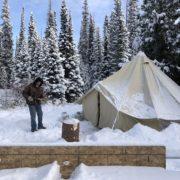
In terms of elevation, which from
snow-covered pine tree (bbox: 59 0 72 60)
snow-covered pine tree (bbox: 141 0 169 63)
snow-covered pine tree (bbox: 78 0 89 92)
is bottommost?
snow-covered pine tree (bbox: 141 0 169 63)

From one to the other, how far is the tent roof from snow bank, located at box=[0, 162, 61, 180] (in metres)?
6.36

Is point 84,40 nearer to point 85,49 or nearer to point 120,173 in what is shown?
point 85,49

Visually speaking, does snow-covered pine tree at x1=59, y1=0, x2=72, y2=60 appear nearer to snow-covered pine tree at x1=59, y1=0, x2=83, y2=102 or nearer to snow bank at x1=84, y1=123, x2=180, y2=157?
snow-covered pine tree at x1=59, y1=0, x2=83, y2=102

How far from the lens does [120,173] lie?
315 inches

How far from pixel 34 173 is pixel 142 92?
775 centimetres

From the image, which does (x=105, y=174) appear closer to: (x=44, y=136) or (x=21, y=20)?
(x=44, y=136)

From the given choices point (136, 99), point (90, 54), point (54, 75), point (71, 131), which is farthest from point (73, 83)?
point (90, 54)

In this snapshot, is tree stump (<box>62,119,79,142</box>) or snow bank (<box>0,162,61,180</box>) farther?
tree stump (<box>62,119,79,142</box>)

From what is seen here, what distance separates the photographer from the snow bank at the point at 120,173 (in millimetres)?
7742

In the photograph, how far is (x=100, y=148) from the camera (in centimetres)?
832

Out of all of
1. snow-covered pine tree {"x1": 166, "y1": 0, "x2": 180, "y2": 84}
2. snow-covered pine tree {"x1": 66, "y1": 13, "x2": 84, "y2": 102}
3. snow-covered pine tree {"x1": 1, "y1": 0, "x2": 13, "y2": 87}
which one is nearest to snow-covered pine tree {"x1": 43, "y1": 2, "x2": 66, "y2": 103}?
snow-covered pine tree {"x1": 66, "y1": 13, "x2": 84, "y2": 102}

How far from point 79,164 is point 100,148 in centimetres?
49

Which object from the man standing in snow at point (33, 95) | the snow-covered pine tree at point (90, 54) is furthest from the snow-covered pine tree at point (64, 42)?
the man standing in snow at point (33, 95)

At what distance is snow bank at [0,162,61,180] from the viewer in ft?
25.0
